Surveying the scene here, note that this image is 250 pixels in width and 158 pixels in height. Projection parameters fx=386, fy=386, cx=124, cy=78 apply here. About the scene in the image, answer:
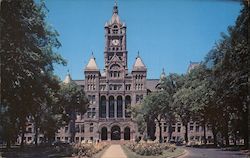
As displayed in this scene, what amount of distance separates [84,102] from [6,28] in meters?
38.8

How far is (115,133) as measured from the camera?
74562mm

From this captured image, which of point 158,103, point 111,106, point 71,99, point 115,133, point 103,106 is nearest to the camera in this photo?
point 158,103

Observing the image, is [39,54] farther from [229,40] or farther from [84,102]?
[84,102]

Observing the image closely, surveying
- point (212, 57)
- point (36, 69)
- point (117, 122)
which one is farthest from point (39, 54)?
point (117, 122)

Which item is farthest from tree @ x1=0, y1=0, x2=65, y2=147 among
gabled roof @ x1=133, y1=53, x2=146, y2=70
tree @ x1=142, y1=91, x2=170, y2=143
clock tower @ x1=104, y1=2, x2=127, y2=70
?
clock tower @ x1=104, y1=2, x2=127, y2=70

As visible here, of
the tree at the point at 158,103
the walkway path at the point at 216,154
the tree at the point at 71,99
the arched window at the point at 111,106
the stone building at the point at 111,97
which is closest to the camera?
the walkway path at the point at 216,154

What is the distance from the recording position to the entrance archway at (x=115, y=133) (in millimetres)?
73075

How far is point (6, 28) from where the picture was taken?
1686 centimetres

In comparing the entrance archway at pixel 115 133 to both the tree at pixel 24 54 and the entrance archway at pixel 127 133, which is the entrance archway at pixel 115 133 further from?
the tree at pixel 24 54

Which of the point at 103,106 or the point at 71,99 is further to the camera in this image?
the point at 103,106

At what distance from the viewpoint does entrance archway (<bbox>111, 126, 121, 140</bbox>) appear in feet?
240

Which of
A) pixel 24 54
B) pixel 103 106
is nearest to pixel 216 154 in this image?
pixel 24 54

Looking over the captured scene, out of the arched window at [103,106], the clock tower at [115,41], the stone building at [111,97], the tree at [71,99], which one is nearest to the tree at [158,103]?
the tree at [71,99]

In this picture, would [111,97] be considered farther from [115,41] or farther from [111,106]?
[115,41]
